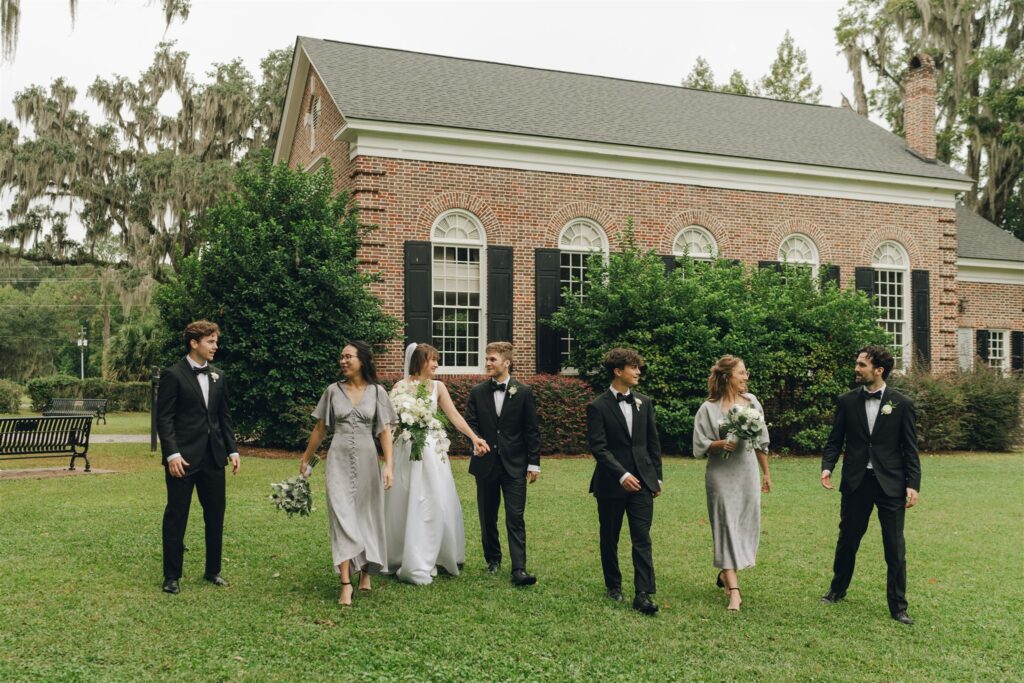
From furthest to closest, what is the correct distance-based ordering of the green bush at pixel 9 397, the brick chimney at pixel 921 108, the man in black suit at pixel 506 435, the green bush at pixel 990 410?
the green bush at pixel 9 397, the brick chimney at pixel 921 108, the green bush at pixel 990 410, the man in black suit at pixel 506 435

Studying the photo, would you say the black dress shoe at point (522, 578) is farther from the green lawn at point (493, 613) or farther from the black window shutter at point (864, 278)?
the black window shutter at point (864, 278)

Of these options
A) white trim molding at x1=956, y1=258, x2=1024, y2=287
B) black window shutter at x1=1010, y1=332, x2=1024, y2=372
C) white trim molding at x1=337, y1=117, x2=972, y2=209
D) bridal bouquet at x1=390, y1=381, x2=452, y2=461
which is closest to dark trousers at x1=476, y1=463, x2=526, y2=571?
bridal bouquet at x1=390, y1=381, x2=452, y2=461

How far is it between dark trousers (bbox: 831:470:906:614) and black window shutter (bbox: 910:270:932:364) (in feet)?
55.4

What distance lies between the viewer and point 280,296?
50.4 ft

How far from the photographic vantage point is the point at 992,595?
22.8ft

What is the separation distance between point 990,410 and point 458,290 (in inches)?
458

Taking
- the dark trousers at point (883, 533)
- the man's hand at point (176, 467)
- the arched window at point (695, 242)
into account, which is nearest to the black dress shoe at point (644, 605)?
the dark trousers at point (883, 533)

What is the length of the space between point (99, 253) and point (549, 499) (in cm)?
2541

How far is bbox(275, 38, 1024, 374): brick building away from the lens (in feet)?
57.1

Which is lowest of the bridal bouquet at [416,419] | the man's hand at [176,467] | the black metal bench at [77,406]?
A: the black metal bench at [77,406]

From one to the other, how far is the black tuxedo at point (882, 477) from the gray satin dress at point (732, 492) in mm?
619

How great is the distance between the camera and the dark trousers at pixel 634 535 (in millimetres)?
6352

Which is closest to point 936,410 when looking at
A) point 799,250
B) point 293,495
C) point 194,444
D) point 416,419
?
point 799,250

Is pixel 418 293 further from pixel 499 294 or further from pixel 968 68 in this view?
pixel 968 68
